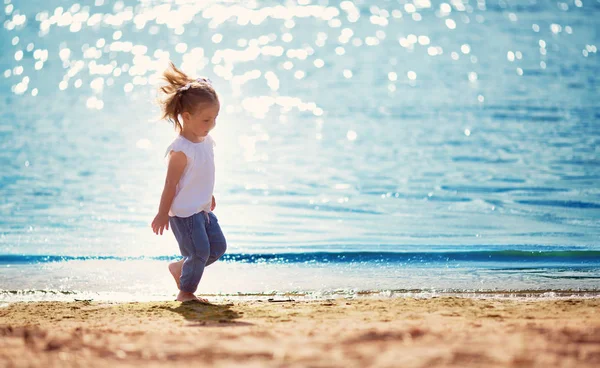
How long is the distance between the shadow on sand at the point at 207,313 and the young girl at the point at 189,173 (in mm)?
248

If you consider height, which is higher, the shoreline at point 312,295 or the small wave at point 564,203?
the small wave at point 564,203

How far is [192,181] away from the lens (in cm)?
586

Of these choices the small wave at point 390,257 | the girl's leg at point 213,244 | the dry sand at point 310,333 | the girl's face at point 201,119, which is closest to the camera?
the dry sand at point 310,333

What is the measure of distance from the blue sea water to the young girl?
2.23 feet

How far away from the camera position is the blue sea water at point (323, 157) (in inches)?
304

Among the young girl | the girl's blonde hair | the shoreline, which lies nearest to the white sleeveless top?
the young girl

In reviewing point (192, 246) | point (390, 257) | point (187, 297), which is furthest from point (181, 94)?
point (390, 257)

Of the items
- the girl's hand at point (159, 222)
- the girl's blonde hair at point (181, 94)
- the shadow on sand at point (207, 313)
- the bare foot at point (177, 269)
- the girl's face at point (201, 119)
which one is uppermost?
the girl's blonde hair at point (181, 94)

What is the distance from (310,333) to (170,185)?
177 centimetres

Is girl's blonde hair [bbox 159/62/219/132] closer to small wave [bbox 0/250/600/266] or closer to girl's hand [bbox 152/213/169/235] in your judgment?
girl's hand [bbox 152/213/169/235]

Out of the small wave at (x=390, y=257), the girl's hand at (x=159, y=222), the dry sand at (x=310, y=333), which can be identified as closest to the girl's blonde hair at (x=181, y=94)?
the girl's hand at (x=159, y=222)

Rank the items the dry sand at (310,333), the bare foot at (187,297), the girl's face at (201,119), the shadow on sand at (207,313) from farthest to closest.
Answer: the bare foot at (187,297) < the girl's face at (201,119) < the shadow on sand at (207,313) < the dry sand at (310,333)

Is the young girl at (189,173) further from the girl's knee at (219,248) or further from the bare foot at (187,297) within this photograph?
the girl's knee at (219,248)

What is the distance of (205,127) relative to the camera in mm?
5840
